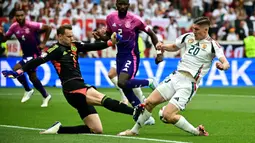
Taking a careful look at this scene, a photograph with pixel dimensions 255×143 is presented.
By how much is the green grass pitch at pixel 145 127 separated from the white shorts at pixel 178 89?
62cm

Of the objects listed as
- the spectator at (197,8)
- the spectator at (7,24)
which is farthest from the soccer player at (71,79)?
the spectator at (197,8)

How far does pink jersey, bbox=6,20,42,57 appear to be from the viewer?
62.6 feet

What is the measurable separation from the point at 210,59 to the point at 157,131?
1.78 metres

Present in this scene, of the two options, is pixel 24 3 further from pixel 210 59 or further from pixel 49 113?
pixel 210 59

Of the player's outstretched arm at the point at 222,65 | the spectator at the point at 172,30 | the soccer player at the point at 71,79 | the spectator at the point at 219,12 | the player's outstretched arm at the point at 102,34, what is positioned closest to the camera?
the player's outstretched arm at the point at 222,65

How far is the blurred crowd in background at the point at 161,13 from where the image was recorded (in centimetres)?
3020

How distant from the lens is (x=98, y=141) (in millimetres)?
11492

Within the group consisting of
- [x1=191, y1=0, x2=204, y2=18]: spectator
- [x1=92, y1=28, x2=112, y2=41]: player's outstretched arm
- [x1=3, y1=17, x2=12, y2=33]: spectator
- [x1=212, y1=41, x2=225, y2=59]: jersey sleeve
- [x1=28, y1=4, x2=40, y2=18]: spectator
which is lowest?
[x1=191, y1=0, x2=204, y2=18]: spectator

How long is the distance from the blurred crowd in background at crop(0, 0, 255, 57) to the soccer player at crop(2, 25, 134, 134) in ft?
53.0

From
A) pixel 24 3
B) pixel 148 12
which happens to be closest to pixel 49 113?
pixel 24 3

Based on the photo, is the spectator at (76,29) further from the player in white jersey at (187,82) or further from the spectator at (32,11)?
the player in white jersey at (187,82)

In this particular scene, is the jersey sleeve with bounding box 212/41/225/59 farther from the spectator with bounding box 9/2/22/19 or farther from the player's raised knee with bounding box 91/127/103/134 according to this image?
the spectator with bounding box 9/2/22/19

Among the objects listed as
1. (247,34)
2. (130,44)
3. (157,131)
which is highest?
(130,44)

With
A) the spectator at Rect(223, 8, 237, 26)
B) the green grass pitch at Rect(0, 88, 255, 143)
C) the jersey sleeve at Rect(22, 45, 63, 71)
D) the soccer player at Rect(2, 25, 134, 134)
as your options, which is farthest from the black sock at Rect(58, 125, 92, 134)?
the spectator at Rect(223, 8, 237, 26)
